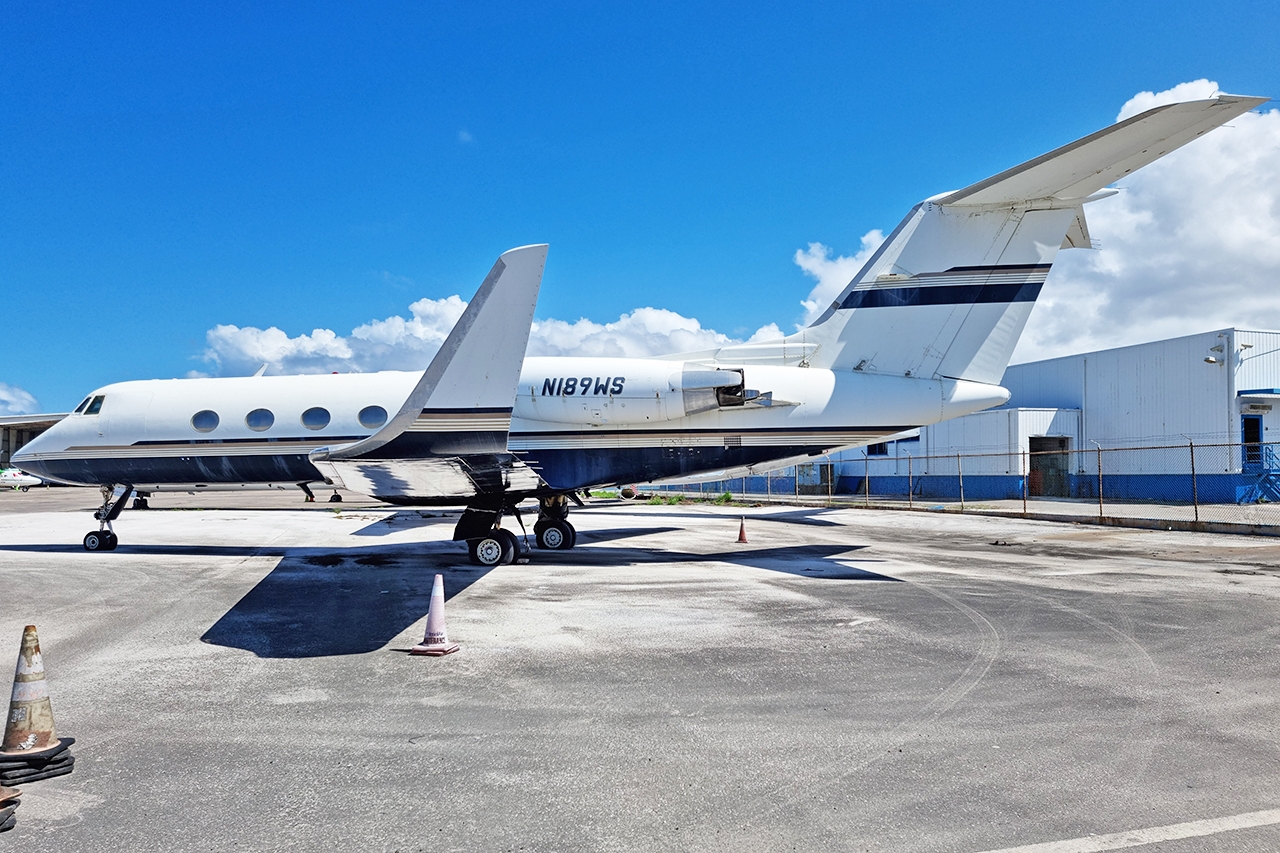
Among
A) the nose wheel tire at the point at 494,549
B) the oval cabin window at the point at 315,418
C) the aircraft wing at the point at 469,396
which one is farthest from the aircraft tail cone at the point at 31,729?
the oval cabin window at the point at 315,418

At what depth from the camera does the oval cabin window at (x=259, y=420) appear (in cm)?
1366

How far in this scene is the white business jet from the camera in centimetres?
1204

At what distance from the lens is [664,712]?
16.5ft

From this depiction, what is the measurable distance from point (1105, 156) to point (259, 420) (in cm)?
1364

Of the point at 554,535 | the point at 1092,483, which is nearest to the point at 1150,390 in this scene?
the point at 1092,483

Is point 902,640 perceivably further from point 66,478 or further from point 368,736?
point 66,478

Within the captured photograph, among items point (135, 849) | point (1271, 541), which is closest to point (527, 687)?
point (135, 849)

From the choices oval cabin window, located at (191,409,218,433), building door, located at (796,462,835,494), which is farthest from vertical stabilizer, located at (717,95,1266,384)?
building door, located at (796,462,835,494)

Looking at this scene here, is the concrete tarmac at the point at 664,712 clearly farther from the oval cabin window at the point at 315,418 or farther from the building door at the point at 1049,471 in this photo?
the building door at the point at 1049,471

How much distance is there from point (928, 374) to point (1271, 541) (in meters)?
9.02

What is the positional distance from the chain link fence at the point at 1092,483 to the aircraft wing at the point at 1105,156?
11687mm

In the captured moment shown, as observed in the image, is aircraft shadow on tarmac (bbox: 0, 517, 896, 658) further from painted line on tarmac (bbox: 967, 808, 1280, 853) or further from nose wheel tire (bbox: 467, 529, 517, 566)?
painted line on tarmac (bbox: 967, 808, 1280, 853)

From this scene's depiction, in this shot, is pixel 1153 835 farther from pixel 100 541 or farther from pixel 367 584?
pixel 100 541

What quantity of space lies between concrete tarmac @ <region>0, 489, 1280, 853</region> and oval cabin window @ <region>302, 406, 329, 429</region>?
10.9ft
